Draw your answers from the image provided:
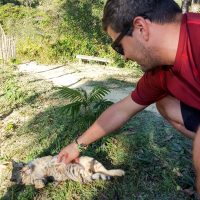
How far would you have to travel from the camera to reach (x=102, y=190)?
12.5 feet

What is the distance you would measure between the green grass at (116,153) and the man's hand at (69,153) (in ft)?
1.30

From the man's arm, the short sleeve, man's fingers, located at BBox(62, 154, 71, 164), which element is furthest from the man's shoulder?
man's fingers, located at BBox(62, 154, 71, 164)

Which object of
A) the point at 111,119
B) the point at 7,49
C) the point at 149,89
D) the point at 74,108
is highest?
the point at 149,89

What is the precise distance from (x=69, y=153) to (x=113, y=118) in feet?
1.67

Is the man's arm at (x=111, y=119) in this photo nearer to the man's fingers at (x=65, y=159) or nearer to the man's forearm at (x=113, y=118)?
the man's forearm at (x=113, y=118)

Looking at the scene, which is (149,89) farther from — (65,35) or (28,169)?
(65,35)

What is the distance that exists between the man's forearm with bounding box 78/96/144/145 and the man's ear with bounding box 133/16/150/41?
0.94 meters

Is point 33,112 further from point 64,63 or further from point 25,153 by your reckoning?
point 64,63

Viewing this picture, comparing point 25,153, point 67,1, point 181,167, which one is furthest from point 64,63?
point 181,167

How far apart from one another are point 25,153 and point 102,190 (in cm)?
138

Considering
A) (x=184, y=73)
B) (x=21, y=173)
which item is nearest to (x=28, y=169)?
(x=21, y=173)

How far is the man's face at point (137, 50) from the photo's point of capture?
257 centimetres

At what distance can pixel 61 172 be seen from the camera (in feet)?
12.7

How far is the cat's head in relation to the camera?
153 inches
